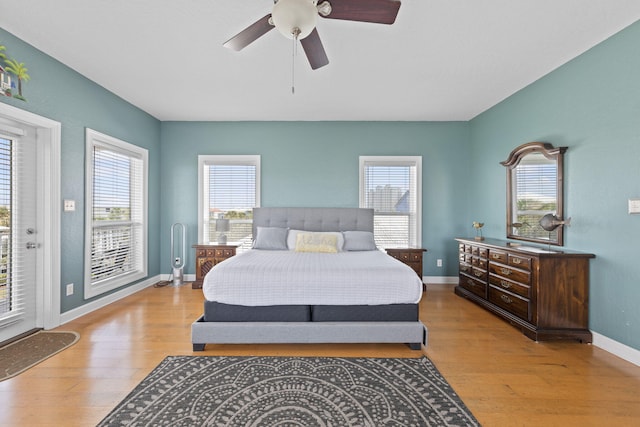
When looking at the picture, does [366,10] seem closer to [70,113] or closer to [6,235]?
[70,113]

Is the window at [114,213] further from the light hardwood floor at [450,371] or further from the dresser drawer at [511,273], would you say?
the dresser drawer at [511,273]

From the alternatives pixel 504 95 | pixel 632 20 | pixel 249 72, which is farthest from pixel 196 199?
pixel 632 20

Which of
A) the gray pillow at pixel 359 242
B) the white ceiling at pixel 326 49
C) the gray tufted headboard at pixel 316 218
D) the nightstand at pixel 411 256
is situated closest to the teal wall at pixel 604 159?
the white ceiling at pixel 326 49

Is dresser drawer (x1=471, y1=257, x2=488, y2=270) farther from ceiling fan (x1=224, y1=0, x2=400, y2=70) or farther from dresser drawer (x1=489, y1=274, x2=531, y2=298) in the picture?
ceiling fan (x1=224, y1=0, x2=400, y2=70)

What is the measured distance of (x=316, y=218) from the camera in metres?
4.88

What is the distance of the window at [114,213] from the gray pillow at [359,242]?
3306 mm

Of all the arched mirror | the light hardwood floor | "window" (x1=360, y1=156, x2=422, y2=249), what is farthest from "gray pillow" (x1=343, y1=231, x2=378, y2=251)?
Result: the arched mirror

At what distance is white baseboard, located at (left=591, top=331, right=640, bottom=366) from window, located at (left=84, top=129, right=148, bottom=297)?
5.58m

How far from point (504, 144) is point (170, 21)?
4.33 m

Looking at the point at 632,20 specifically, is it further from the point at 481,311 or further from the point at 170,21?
the point at 170,21

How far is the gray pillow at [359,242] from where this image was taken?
4.27 m

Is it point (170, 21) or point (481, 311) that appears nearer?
point (170, 21)

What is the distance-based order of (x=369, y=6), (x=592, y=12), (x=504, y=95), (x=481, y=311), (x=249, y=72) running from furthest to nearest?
(x=504, y=95), (x=481, y=311), (x=249, y=72), (x=592, y=12), (x=369, y=6)

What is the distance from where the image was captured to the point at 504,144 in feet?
13.5
